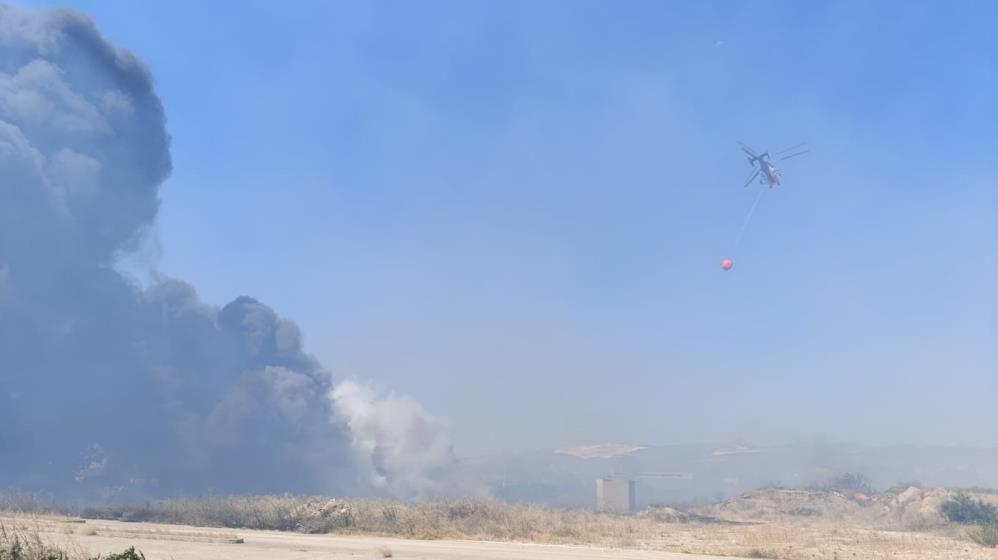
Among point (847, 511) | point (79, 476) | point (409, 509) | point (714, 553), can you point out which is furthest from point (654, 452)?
point (714, 553)

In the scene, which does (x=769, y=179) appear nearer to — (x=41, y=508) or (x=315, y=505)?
(x=315, y=505)

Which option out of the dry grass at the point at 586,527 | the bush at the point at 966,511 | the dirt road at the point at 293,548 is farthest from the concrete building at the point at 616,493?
the dirt road at the point at 293,548

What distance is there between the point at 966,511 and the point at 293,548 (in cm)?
4988

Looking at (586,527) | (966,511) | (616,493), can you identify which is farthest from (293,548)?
(616,493)

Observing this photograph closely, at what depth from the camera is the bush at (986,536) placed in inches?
1759

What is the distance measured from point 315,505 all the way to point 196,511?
9.15 metres

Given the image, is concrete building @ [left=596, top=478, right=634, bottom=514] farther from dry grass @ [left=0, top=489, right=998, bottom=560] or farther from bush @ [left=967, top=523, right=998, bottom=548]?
bush @ [left=967, top=523, right=998, bottom=548]

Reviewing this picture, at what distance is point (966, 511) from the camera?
61.2 meters

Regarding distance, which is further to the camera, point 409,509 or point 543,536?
point 409,509

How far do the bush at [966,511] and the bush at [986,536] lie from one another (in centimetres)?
1220

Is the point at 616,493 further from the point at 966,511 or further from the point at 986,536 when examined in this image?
the point at 986,536

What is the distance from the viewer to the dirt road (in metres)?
31.9

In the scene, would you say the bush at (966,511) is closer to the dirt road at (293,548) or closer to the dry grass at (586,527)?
the dry grass at (586,527)

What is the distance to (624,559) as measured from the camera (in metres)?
31.9
